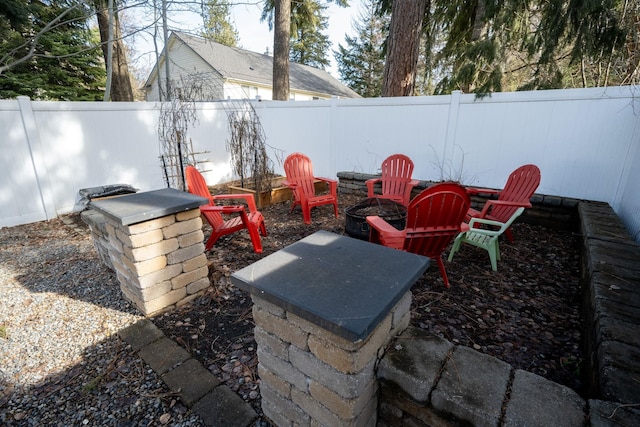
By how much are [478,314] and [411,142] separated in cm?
333

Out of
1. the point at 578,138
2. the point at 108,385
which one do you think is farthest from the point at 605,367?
the point at 578,138

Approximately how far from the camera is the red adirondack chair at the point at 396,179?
387 centimetres

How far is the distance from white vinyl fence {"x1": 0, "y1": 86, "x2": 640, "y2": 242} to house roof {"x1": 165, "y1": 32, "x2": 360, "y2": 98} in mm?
8288

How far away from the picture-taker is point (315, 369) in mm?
1037

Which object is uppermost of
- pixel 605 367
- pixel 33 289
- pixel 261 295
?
pixel 261 295

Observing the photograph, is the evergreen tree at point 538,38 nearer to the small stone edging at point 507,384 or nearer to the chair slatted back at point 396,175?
the chair slatted back at point 396,175

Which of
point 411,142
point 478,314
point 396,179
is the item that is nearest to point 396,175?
point 396,179

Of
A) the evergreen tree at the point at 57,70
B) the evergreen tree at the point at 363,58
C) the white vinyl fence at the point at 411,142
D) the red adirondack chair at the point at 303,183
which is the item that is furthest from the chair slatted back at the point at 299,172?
the evergreen tree at the point at 363,58

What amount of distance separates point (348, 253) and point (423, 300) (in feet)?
3.54

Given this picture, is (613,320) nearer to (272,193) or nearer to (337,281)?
(337,281)

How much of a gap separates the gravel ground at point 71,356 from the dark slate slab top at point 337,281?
78 cm

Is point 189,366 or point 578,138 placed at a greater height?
point 578,138

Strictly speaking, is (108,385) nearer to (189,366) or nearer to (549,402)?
(189,366)

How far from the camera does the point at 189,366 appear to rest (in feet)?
5.23
